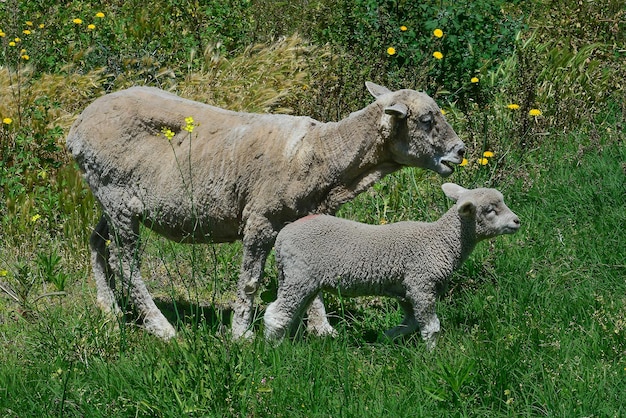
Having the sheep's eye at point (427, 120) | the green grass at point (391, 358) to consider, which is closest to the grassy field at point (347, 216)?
the green grass at point (391, 358)

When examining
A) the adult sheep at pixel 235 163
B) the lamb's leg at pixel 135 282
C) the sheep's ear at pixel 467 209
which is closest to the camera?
the sheep's ear at pixel 467 209

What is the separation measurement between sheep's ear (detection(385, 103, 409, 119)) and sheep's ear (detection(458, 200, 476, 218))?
2.15ft

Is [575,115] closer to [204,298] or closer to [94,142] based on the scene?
[204,298]

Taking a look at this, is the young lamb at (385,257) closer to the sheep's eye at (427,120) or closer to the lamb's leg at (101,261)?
the sheep's eye at (427,120)

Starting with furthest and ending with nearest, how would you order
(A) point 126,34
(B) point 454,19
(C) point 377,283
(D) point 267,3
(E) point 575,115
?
(D) point 267,3
(A) point 126,34
(B) point 454,19
(E) point 575,115
(C) point 377,283

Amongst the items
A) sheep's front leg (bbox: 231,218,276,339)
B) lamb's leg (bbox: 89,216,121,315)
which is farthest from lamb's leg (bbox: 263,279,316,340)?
lamb's leg (bbox: 89,216,121,315)

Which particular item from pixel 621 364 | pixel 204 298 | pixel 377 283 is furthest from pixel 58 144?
pixel 621 364

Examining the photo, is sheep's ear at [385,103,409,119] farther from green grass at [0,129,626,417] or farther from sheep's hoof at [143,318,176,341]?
sheep's hoof at [143,318,176,341]

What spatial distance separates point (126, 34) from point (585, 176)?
19.1 ft

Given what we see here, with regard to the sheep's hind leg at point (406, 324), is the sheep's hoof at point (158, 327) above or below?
below

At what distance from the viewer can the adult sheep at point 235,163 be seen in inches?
237

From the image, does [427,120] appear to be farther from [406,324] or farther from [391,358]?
[391,358]

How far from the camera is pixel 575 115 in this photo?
28.9 feet

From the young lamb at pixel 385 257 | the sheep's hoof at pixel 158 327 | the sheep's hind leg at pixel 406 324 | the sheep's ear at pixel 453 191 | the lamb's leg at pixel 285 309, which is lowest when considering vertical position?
the sheep's hoof at pixel 158 327
